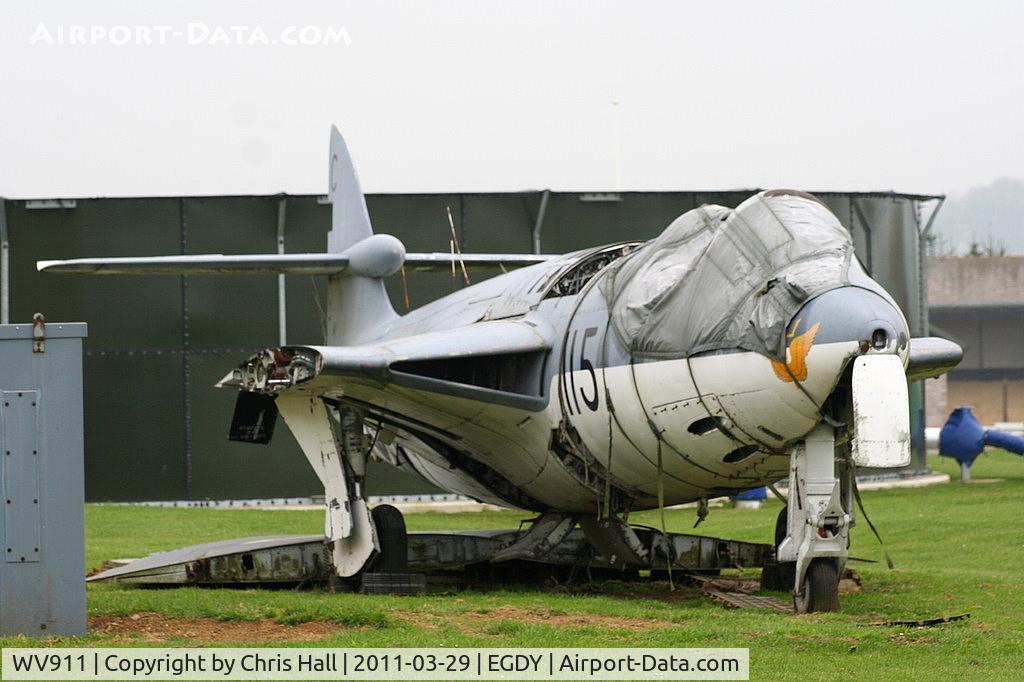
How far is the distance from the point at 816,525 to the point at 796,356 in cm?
139

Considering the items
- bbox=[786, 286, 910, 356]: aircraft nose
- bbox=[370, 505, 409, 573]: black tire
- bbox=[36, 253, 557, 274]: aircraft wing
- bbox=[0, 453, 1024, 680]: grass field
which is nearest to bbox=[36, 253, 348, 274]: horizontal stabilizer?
bbox=[36, 253, 557, 274]: aircraft wing

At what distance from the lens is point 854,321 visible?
37.1 feet

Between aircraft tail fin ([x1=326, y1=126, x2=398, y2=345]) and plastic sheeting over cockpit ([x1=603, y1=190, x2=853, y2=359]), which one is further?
aircraft tail fin ([x1=326, y1=126, x2=398, y2=345])

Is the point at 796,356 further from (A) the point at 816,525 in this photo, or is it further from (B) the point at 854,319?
(A) the point at 816,525

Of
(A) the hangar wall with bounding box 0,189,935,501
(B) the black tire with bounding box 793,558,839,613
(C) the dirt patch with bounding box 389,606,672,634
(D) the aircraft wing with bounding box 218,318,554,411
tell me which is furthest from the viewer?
(A) the hangar wall with bounding box 0,189,935,501

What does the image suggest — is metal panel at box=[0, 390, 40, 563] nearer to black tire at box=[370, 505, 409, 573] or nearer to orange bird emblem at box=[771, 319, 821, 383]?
black tire at box=[370, 505, 409, 573]

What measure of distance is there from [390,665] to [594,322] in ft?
16.7

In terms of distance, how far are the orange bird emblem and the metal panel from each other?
5391 mm

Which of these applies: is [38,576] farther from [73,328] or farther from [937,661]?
[937,661]

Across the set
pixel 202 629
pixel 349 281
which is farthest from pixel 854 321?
pixel 349 281

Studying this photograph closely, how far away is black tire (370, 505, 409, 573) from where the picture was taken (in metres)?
15.0

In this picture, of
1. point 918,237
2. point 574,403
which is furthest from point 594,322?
point 918,237

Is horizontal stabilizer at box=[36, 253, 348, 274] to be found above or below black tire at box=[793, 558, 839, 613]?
above

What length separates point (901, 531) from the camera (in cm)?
2134
